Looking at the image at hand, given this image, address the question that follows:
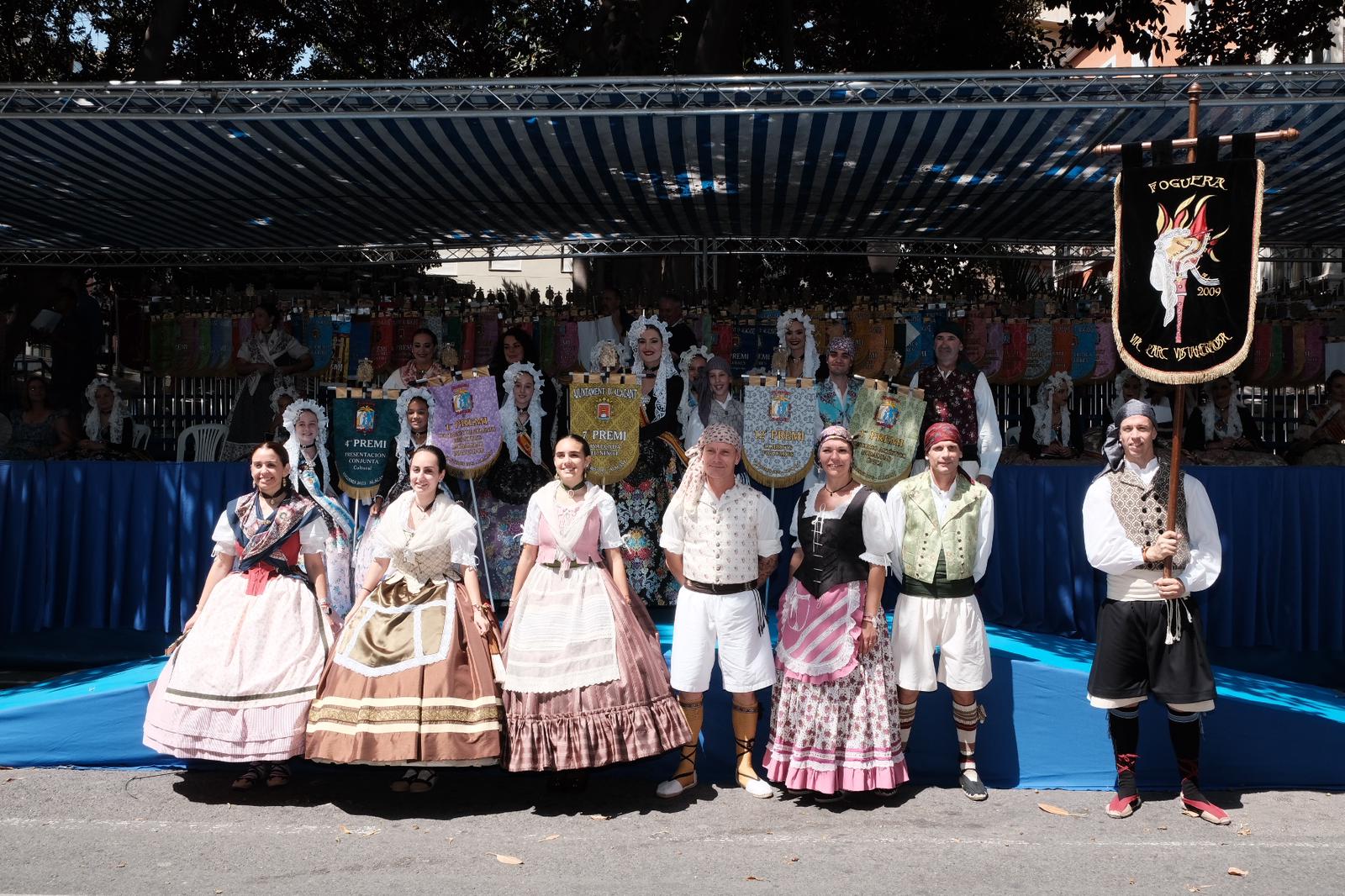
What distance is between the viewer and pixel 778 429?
6.41m

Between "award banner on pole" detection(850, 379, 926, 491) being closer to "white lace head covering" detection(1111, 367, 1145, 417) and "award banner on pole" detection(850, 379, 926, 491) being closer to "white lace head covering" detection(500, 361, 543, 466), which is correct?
"white lace head covering" detection(500, 361, 543, 466)

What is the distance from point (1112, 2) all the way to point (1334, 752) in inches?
319

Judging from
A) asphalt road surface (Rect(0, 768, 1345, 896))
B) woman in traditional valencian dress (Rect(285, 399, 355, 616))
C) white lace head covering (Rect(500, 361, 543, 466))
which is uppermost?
white lace head covering (Rect(500, 361, 543, 466))

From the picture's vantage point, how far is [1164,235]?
5.12m

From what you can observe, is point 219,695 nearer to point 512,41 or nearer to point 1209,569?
point 1209,569

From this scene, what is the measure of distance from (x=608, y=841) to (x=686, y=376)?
2.83 metres

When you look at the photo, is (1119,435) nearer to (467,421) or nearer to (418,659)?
(418,659)

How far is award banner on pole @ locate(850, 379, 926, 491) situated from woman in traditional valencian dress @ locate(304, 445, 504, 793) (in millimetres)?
2091

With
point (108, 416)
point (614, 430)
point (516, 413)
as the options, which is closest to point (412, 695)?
point (614, 430)

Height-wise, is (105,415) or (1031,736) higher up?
(105,415)

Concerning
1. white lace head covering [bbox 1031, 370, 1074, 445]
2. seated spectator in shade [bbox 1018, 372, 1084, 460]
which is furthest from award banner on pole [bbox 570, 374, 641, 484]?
white lace head covering [bbox 1031, 370, 1074, 445]

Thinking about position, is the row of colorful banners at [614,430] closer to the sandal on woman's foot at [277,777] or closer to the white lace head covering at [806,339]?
the white lace head covering at [806,339]

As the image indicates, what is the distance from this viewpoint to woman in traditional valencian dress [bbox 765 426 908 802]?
5.06 m

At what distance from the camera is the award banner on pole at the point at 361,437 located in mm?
6406
